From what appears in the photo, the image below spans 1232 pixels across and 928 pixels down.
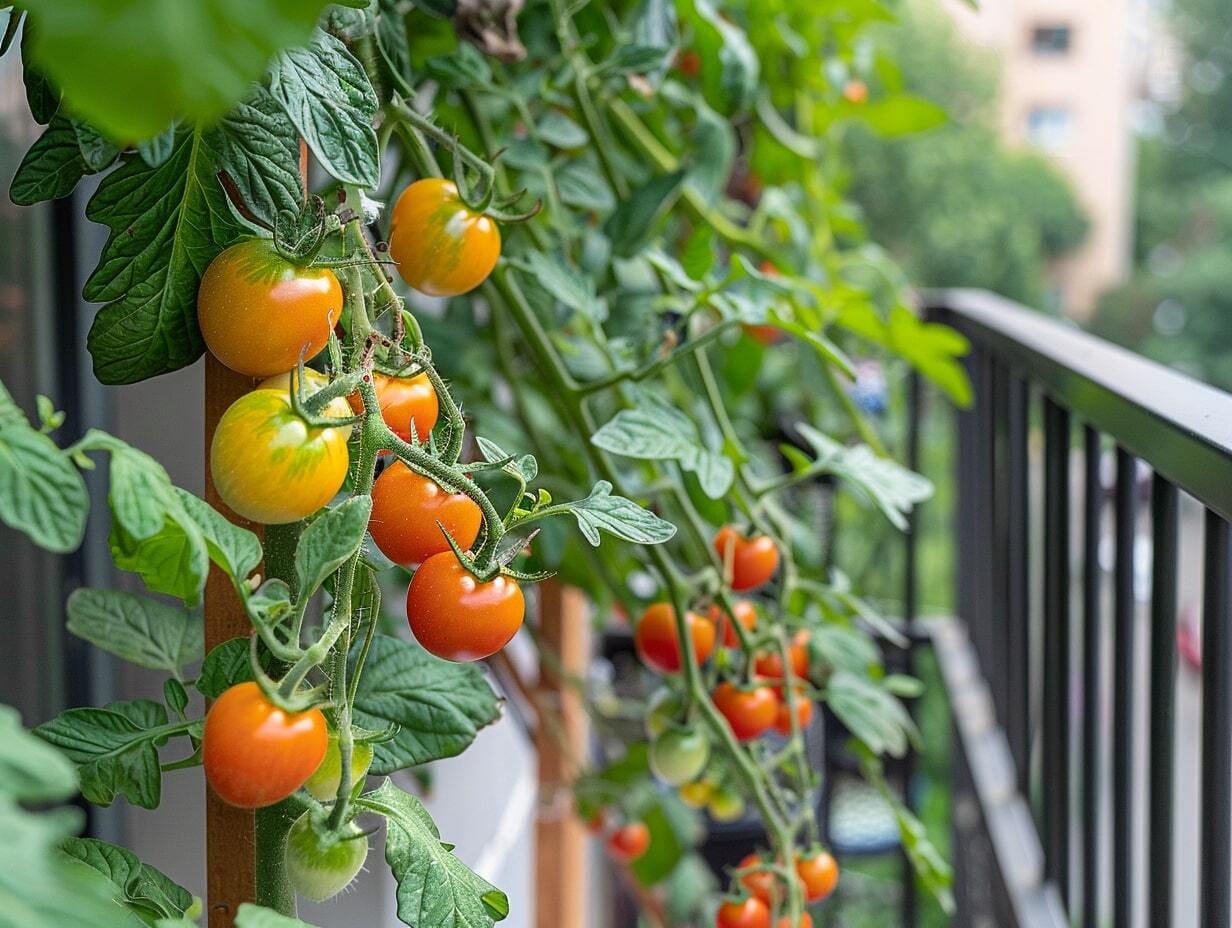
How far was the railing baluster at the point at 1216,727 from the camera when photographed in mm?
612

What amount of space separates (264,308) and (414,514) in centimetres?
8

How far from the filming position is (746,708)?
671 millimetres

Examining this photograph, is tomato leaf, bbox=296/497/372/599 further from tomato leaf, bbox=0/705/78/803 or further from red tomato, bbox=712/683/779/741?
red tomato, bbox=712/683/779/741

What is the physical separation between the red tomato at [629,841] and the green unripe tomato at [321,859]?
2.52 feet

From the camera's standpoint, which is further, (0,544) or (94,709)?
(0,544)

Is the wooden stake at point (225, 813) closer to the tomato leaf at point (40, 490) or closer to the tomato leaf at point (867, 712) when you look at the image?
the tomato leaf at point (40, 490)

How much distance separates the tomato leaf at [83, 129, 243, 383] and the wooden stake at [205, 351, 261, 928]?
23mm

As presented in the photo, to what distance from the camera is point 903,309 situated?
1016mm

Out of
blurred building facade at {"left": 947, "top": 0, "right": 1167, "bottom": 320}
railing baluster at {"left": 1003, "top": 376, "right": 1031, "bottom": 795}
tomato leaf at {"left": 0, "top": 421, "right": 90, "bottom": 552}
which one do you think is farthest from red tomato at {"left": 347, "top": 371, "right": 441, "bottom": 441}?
blurred building facade at {"left": 947, "top": 0, "right": 1167, "bottom": 320}

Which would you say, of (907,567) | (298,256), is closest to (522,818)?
(907,567)

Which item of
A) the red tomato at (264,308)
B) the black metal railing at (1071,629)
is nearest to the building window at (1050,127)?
the black metal railing at (1071,629)

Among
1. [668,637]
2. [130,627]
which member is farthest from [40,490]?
[668,637]

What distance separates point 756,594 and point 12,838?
116 cm

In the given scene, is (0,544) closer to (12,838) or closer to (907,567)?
(12,838)
